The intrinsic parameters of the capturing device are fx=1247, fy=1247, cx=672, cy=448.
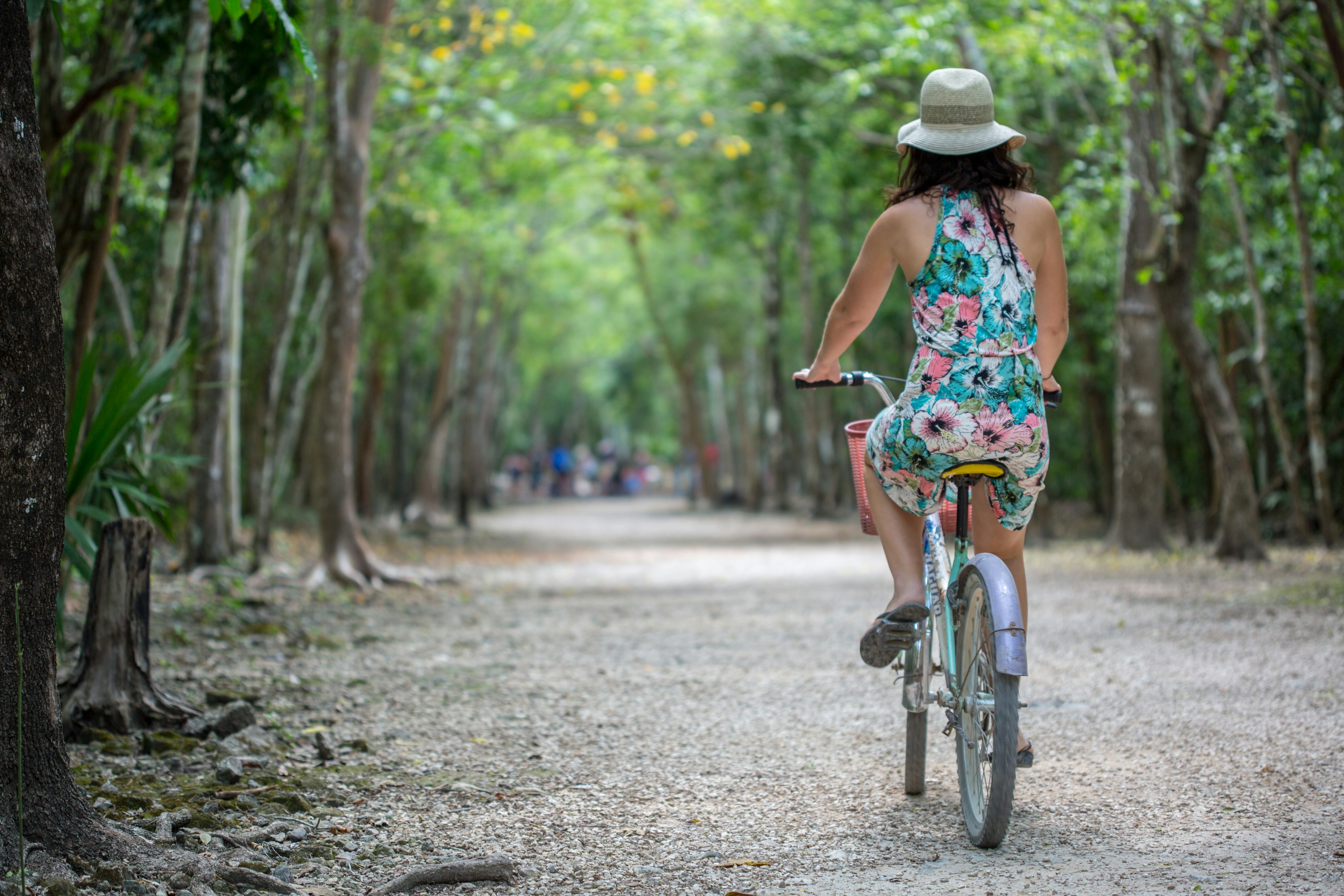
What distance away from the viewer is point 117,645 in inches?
194

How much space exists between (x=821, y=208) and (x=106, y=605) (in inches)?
861

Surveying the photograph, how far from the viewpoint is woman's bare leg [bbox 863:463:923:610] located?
3.94 m

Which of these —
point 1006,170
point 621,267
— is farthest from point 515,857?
point 621,267

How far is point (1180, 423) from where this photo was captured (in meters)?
16.1

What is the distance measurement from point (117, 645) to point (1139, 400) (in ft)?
36.2

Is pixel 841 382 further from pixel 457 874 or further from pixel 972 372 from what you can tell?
pixel 457 874

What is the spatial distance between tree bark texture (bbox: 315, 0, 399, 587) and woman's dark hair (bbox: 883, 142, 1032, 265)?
8.23 metres

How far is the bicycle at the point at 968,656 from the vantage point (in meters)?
3.38


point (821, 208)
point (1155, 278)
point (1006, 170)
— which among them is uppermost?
point (821, 208)

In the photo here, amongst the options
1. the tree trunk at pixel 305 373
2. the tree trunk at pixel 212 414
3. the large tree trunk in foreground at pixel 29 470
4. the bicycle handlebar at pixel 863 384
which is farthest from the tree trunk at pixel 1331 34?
the tree trunk at pixel 305 373

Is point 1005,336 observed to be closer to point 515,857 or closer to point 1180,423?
point 515,857

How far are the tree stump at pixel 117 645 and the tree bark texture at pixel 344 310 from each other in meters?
6.24

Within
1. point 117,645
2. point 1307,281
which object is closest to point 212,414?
point 117,645

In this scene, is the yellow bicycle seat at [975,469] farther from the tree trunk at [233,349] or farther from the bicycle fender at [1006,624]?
the tree trunk at [233,349]
